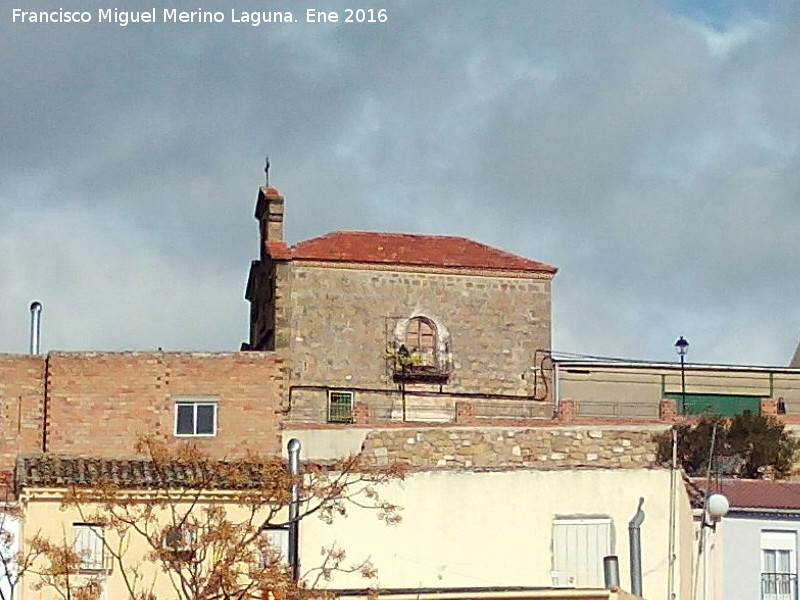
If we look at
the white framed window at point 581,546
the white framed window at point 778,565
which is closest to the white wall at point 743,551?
the white framed window at point 778,565

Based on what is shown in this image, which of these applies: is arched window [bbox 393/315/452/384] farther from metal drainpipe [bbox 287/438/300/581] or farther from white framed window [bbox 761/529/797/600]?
metal drainpipe [bbox 287/438/300/581]

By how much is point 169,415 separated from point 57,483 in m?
13.7

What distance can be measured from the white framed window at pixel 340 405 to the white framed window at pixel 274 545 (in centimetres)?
2249

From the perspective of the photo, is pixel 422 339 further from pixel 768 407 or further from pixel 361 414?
pixel 768 407

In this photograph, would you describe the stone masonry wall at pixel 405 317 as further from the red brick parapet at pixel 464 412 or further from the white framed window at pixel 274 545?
the white framed window at pixel 274 545

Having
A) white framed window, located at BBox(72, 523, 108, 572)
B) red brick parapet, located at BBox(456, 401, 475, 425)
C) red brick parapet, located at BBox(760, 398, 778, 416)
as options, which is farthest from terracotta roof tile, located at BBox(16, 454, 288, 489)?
red brick parapet, located at BBox(760, 398, 778, 416)

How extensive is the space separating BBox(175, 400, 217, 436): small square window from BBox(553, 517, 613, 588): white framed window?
50.7ft

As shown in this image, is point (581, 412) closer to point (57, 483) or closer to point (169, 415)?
point (169, 415)

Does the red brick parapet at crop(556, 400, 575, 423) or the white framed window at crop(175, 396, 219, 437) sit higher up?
the red brick parapet at crop(556, 400, 575, 423)

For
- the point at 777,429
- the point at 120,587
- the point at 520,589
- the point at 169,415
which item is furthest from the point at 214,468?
the point at 777,429

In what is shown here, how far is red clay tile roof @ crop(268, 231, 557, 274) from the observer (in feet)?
187

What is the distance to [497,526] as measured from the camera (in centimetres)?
3180

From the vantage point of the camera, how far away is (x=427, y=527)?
104ft

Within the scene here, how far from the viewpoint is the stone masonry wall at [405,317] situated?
56125 millimetres
